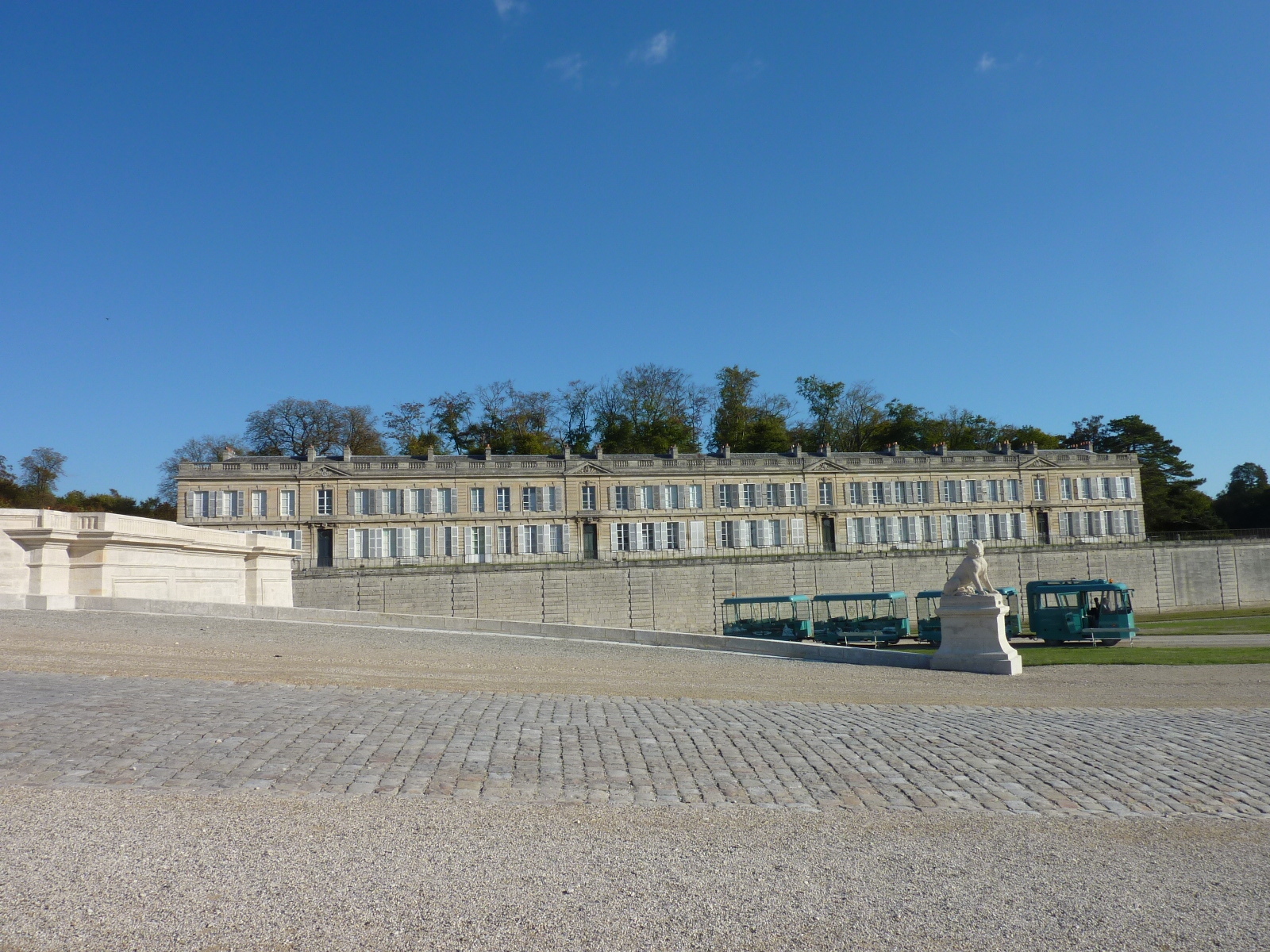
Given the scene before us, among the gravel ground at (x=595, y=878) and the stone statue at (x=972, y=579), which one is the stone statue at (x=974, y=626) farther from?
the gravel ground at (x=595, y=878)

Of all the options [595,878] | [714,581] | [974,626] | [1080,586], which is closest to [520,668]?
[974,626]

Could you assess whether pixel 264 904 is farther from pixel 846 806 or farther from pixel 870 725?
pixel 870 725

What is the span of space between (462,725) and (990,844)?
5056 mm

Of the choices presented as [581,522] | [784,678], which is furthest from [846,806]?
[581,522]

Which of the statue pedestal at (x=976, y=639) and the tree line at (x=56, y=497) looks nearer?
the statue pedestal at (x=976, y=639)

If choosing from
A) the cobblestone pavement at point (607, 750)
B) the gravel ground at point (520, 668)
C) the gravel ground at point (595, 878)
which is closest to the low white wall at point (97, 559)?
the gravel ground at point (520, 668)

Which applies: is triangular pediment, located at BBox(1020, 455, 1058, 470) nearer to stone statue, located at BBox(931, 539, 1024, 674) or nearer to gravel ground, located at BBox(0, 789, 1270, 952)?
stone statue, located at BBox(931, 539, 1024, 674)

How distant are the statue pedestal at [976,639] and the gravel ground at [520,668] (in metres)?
0.58

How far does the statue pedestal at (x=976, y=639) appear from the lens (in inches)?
672

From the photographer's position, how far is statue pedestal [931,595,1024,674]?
17078 millimetres

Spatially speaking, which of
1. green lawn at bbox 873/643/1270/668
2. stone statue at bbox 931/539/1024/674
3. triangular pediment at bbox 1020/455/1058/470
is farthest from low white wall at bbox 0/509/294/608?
triangular pediment at bbox 1020/455/1058/470

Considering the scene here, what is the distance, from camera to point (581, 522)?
56.5 metres

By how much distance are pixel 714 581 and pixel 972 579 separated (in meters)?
33.3

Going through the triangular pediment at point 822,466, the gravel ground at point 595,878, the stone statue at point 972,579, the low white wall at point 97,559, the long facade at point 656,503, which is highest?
the triangular pediment at point 822,466
